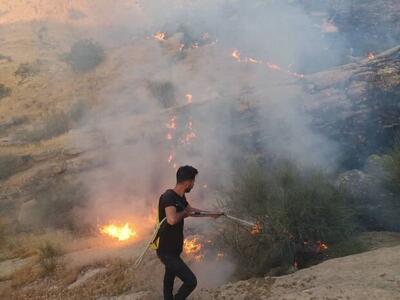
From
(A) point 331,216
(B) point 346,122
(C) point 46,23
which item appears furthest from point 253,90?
(C) point 46,23

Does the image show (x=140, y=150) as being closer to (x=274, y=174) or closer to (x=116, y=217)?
(x=116, y=217)

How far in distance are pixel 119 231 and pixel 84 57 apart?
1259cm

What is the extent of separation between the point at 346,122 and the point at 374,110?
699 mm

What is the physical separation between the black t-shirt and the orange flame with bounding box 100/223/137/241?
422cm

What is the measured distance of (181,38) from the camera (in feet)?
62.5

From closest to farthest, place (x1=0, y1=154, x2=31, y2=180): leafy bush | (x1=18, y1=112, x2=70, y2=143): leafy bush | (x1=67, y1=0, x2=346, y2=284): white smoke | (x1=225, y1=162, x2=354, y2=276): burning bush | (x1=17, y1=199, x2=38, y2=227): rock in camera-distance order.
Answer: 1. (x1=225, y1=162, x2=354, y2=276): burning bush
2. (x1=17, y1=199, x2=38, y2=227): rock
3. (x1=67, y1=0, x2=346, y2=284): white smoke
4. (x1=0, y1=154, x2=31, y2=180): leafy bush
5. (x1=18, y1=112, x2=70, y2=143): leafy bush

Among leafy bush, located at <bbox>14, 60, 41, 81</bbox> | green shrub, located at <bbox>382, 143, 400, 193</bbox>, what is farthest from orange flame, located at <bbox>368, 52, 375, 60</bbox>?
leafy bush, located at <bbox>14, 60, 41, 81</bbox>

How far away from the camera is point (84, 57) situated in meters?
19.5

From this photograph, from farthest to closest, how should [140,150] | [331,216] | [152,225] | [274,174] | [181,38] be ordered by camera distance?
1. [181,38]
2. [140,150]
3. [152,225]
4. [274,174]
5. [331,216]

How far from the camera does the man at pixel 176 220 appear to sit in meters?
→ 4.19

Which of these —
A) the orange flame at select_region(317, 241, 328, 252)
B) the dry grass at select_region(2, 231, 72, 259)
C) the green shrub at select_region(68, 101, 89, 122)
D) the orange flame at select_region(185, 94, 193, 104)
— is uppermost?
the orange flame at select_region(185, 94, 193, 104)

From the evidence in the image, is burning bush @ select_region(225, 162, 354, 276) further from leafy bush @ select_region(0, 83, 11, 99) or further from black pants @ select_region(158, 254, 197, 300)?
leafy bush @ select_region(0, 83, 11, 99)

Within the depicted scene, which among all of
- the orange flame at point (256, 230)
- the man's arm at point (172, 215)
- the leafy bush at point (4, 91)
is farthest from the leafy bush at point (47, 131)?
the man's arm at point (172, 215)

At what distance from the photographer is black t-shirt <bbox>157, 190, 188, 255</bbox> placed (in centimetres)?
422
